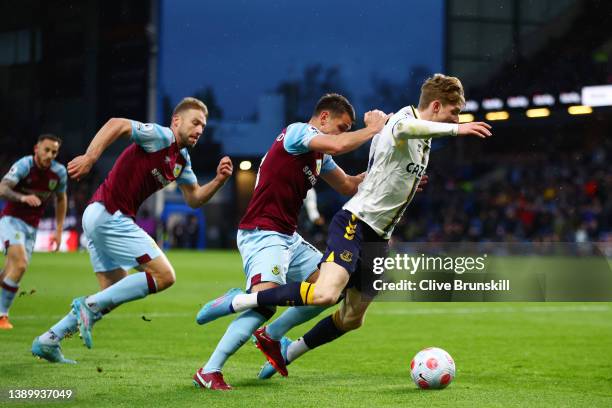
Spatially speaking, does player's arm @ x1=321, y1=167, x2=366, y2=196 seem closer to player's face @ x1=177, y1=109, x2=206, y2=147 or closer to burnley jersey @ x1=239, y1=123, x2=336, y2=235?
burnley jersey @ x1=239, y1=123, x2=336, y2=235

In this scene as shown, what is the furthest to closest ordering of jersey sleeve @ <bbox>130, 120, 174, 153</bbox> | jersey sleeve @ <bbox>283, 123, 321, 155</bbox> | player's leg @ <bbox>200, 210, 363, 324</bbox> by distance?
jersey sleeve @ <bbox>130, 120, 174, 153</bbox>, jersey sleeve @ <bbox>283, 123, 321, 155</bbox>, player's leg @ <bbox>200, 210, 363, 324</bbox>

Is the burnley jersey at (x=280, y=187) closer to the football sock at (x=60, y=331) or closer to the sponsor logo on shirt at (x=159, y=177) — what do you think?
the sponsor logo on shirt at (x=159, y=177)

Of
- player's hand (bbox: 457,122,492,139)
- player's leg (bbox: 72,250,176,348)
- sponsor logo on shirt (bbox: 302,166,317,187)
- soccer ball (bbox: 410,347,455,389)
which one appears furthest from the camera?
player's leg (bbox: 72,250,176,348)

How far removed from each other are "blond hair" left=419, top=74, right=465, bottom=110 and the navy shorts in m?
0.91

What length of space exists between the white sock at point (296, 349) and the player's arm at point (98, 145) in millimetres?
1951

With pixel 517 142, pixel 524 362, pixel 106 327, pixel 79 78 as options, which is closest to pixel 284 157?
pixel 524 362

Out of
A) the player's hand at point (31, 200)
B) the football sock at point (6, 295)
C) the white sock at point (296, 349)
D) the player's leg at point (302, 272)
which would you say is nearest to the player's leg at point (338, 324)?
the white sock at point (296, 349)

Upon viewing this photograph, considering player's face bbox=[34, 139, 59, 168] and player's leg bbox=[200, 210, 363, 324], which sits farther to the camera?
player's face bbox=[34, 139, 59, 168]

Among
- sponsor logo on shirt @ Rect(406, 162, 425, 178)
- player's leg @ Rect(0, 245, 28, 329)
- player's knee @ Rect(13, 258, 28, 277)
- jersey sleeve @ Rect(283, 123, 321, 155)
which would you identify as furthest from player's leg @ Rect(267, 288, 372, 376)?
player's knee @ Rect(13, 258, 28, 277)

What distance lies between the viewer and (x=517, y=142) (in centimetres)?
3731

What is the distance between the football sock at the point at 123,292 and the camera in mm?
7152

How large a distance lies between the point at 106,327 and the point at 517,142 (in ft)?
94.4

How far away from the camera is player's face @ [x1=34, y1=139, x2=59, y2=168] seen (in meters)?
10.7

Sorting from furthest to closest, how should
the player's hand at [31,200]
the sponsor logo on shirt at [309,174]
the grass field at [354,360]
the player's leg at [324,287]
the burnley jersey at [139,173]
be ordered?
the player's hand at [31,200], the burnley jersey at [139,173], the sponsor logo on shirt at [309,174], the player's leg at [324,287], the grass field at [354,360]
